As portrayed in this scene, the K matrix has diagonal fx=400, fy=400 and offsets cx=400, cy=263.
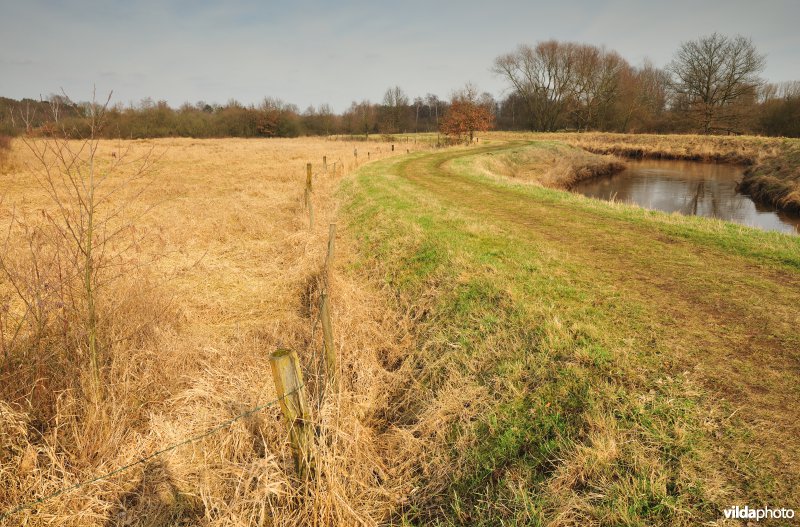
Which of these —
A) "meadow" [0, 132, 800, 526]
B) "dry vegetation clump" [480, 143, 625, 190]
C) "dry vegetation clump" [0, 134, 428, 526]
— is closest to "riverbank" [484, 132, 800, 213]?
Result: "dry vegetation clump" [480, 143, 625, 190]

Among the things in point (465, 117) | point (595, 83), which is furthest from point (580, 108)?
point (465, 117)

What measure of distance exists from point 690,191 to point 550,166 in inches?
370

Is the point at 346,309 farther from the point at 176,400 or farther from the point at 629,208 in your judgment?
the point at 629,208

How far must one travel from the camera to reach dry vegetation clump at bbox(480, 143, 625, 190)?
25.3 metres

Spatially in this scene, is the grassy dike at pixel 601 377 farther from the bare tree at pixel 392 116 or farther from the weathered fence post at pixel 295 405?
the bare tree at pixel 392 116

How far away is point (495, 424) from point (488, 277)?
3211mm

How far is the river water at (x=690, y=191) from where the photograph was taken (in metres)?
15.9

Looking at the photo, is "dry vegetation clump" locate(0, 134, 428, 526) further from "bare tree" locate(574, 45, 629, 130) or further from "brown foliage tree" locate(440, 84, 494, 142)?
"bare tree" locate(574, 45, 629, 130)

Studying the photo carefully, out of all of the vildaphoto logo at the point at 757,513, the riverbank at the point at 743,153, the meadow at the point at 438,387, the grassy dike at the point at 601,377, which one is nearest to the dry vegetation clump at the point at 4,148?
the meadow at the point at 438,387

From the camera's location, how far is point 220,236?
11.6 metres

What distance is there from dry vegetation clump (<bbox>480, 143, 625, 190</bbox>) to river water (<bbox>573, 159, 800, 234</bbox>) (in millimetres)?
896

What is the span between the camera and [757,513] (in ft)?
9.18

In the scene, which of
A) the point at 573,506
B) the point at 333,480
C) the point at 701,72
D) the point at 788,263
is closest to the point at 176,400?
the point at 333,480

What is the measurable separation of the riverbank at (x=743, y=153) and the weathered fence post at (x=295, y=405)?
70.5 feet
